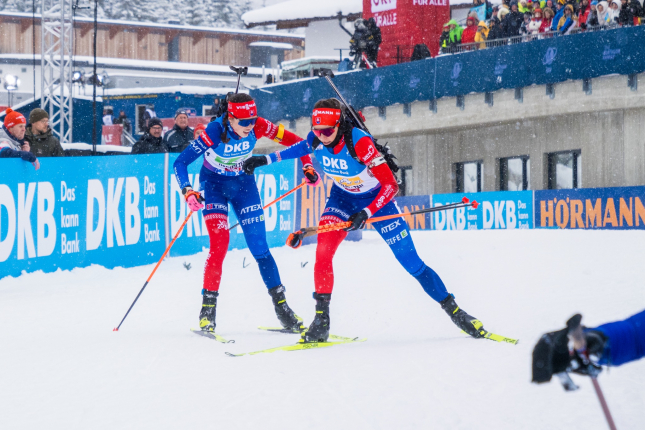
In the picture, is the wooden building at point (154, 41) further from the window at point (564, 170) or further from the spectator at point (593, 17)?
the spectator at point (593, 17)

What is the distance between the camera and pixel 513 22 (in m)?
17.9

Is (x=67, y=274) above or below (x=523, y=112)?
below

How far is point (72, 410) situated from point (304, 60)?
21453mm

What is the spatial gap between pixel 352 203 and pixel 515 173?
1675 cm

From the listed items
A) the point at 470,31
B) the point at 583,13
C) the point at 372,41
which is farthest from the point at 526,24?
the point at 372,41

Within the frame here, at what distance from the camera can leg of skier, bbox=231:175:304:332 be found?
5.86 m

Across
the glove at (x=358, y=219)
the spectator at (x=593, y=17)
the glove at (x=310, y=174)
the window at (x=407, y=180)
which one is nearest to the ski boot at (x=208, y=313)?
the glove at (x=310, y=174)

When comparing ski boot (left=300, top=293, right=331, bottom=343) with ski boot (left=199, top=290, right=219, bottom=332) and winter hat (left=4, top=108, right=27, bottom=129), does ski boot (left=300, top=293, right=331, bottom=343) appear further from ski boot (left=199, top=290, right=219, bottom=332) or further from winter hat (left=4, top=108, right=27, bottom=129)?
winter hat (left=4, top=108, right=27, bottom=129)

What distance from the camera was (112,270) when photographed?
373 inches

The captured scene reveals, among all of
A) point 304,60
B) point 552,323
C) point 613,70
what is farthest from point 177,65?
point 552,323

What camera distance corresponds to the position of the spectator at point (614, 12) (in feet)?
52.1

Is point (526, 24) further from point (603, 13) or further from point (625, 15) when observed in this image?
point (625, 15)

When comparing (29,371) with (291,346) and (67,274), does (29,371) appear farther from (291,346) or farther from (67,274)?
(67,274)

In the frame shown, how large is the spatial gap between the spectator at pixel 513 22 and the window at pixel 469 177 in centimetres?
513
